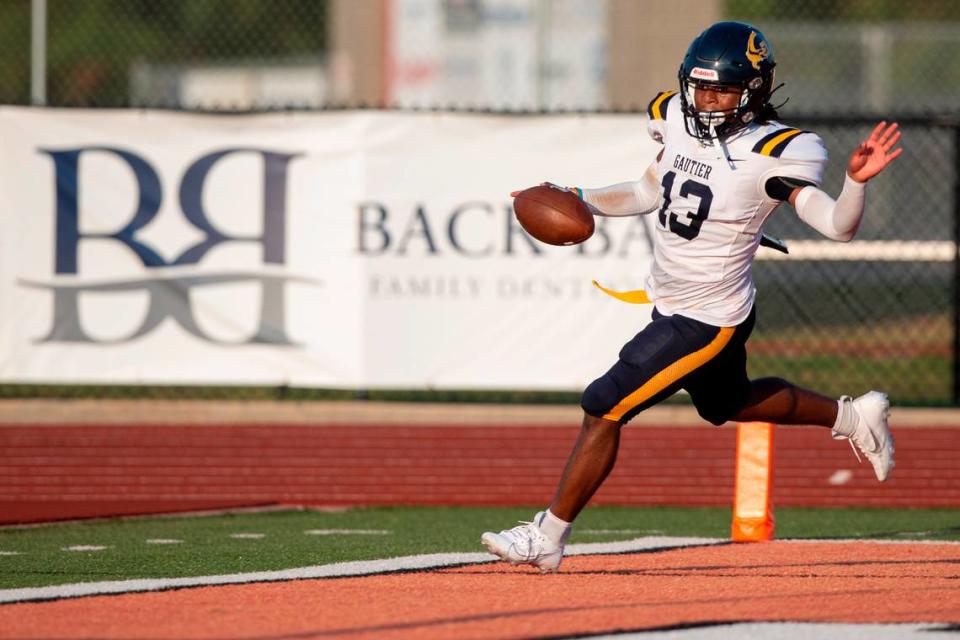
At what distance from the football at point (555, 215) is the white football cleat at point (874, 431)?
52.1 inches


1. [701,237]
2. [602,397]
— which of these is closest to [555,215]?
[701,237]

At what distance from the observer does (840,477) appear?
387 inches

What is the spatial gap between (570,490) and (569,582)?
Answer: 0.33 metres

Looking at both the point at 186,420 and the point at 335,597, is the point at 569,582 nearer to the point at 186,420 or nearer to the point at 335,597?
the point at 335,597

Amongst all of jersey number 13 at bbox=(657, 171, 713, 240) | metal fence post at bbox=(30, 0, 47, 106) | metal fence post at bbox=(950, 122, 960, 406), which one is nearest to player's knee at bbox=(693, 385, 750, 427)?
jersey number 13 at bbox=(657, 171, 713, 240)

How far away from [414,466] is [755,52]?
4.86 m

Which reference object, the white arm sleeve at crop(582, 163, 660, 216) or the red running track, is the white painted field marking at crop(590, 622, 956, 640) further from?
the red running track

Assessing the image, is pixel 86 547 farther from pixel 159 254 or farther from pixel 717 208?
pixel 159 254

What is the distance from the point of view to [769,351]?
13.8 meters

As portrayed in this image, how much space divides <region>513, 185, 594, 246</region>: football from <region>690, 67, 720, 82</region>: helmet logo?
25.4 inches

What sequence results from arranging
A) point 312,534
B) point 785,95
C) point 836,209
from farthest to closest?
point 785,95
point 312,534
point 836,209

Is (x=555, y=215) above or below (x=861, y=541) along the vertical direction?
above

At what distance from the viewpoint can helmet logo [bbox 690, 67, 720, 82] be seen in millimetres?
5773

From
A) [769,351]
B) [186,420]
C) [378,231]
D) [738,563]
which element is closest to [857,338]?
[769,351]
